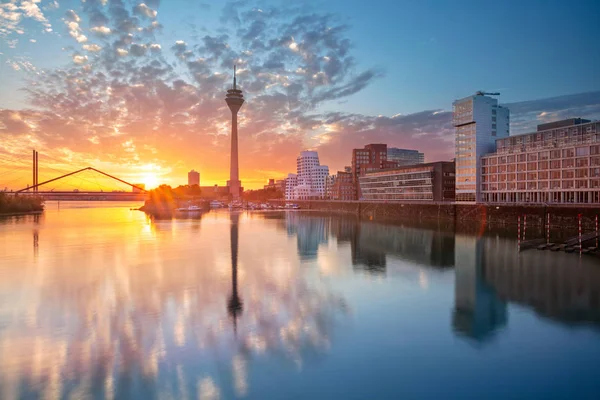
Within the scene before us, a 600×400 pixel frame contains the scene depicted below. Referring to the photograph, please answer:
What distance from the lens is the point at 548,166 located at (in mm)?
70812

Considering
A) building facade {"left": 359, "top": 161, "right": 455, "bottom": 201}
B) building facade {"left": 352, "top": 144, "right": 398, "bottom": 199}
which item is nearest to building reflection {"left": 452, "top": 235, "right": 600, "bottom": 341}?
building facade {"left": 359, "top": 161, "right": 455, "bottom": 201}

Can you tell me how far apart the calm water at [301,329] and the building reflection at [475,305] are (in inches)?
4.6

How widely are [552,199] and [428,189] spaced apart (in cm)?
3946

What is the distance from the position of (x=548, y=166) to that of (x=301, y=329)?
7300cm

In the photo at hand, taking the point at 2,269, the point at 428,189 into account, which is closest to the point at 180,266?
the point at 2,269

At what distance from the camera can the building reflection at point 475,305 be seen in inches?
649

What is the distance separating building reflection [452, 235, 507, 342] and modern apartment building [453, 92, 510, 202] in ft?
208

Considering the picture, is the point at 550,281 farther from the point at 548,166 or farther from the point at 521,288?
the point at 548,166

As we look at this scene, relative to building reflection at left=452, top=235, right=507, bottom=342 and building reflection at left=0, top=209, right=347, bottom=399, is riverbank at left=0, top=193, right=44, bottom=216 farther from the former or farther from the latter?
building reflection at left=452, top=235, right=507, bottom=342

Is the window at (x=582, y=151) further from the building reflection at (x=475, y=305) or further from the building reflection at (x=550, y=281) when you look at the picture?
the building reflection at (x=475, y=305)

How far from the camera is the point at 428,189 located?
355ft

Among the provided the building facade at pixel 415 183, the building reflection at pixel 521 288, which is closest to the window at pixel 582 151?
the building reflection at pixel 521 288

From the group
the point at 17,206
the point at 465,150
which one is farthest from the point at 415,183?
the point at 17,206

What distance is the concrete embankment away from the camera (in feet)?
180
